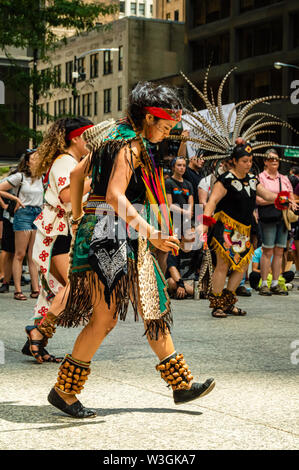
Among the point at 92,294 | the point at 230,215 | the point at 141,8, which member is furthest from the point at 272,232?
the point at 141,8

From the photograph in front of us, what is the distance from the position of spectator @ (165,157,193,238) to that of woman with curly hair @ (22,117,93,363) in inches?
185

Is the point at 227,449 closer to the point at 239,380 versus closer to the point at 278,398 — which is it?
the point at 278,398

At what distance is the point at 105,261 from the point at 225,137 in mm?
5312

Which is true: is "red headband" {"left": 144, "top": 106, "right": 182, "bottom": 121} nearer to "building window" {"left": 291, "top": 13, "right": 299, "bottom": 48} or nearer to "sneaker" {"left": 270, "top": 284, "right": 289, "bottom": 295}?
"sneaker" {"left": 270, "top": 284, "right": 289, "bottom": 295}

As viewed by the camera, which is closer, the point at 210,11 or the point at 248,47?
the point at 248,47

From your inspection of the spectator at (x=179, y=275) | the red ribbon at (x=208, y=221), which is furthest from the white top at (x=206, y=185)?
the red ribbon at (x=208, y=221)

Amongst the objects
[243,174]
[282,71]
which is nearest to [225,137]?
[243,174]

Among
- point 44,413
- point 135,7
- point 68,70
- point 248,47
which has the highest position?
point 135,7

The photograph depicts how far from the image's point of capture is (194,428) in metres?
4.43

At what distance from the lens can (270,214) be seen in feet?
39.7

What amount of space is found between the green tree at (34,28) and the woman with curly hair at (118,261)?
14.8 m

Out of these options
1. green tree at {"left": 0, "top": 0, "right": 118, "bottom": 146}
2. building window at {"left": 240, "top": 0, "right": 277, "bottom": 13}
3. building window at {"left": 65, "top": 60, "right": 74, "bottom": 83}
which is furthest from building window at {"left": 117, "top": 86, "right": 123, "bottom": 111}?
green tree at {"left": 0, "top": 0, "right": 118, "bottom": 146}

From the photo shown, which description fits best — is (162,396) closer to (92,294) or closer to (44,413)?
(44,413)

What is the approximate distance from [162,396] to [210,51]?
51.4 meters
